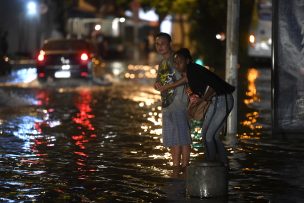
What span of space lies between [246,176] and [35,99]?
42.7ft

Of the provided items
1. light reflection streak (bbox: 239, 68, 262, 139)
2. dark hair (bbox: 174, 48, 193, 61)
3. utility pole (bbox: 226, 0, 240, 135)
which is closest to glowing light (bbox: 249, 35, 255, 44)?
light reflection streak (bbox: 239, 68, 262, 139)

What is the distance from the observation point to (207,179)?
363 inches

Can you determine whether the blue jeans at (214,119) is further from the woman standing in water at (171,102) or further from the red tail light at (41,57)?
the red tail light at (41,57)

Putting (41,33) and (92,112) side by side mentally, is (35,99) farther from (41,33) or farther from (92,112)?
(41,33)

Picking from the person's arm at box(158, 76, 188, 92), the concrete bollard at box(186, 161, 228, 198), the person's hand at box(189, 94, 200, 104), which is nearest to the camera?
the concrete bollard at box(186, 161, 228, 198)

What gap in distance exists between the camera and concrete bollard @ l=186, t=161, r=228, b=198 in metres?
9.21

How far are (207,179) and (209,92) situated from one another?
4.58ft

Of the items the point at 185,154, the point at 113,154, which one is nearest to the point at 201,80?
the point at 185,154

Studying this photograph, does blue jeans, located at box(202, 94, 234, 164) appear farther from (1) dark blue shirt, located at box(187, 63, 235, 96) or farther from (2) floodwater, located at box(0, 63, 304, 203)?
(2) floodwater, located at box(0, 63, 304, 203)

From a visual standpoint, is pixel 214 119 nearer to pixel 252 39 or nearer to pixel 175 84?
pixel 175 84

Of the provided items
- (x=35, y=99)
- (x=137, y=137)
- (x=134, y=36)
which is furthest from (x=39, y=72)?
(x=134, y=36)

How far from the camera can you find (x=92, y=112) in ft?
64.2

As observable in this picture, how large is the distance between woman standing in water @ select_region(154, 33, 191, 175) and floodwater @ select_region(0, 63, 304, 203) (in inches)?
18.9

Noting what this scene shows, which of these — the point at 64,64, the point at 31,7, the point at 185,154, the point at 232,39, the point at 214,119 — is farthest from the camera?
the point at 31,7
